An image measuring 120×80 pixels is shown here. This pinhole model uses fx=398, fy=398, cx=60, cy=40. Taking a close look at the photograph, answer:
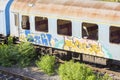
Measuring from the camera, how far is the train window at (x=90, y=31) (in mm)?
16522

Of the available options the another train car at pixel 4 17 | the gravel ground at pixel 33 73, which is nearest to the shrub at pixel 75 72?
the gravel ground at pixel 33 73

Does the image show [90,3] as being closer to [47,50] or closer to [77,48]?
[77,48]

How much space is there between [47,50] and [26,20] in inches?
69.8

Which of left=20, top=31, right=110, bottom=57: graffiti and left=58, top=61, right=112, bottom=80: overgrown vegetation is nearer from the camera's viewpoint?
left=58, top=61, right=112, bottom=80: overgrown vegetation

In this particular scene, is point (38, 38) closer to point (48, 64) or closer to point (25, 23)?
point (25, 23)

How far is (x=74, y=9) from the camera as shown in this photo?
57.0 feet

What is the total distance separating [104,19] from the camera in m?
16.2

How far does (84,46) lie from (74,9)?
67.1 inches

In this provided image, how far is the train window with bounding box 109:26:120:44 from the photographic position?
15.8 metres

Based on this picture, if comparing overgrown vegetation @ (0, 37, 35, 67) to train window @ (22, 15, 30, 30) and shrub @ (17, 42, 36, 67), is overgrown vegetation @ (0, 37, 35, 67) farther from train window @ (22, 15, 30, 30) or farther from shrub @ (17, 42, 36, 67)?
train window @ (22, 15, 30, 30)

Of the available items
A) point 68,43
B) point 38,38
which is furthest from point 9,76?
point 68,43

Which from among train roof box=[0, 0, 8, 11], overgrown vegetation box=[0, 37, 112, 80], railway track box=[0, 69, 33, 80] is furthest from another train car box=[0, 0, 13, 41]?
railway track box=[0, 69, 33, 80]

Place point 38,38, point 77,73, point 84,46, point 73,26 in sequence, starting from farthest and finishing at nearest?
point 38,38 < point 73,26 < point 84,46 < point 77,73

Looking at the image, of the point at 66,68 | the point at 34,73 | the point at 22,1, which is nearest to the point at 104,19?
the point at 66,68
